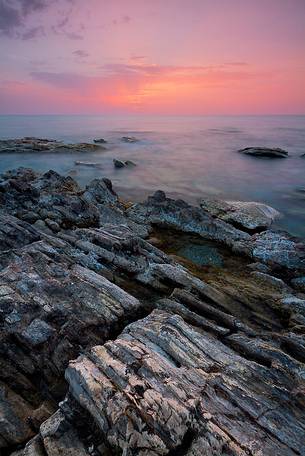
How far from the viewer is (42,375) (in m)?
12.4

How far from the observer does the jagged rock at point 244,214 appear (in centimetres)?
3400

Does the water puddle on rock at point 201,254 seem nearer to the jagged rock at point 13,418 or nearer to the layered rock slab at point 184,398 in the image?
the layered rock slab at point 184,398

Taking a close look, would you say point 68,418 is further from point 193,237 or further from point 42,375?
point 193,237

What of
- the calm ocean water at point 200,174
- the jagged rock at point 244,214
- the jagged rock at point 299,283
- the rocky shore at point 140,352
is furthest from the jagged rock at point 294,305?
the calm ocean water at point 200,174

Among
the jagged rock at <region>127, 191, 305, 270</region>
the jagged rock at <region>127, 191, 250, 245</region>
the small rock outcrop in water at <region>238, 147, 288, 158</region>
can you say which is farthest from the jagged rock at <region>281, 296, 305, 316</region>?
the small rock outcrop in water at <region>238, 147, 288, 158</region>

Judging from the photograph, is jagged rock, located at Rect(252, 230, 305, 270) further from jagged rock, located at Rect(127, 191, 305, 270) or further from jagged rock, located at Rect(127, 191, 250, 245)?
jagged rock, located at Rect(127, 191, 250, 245)

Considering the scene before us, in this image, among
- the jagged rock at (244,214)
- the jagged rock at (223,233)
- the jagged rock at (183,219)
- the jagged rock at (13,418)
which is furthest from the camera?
the jagged rock at (244,214)

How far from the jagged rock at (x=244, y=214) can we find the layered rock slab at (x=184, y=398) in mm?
23442

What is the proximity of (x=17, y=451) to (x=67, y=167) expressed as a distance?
66983mm

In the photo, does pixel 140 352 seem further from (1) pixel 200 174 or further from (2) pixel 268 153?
(2) pixel 268 153

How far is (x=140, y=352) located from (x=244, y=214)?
27551 mm

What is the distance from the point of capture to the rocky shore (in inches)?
364

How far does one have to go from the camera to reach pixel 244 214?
35.9 m

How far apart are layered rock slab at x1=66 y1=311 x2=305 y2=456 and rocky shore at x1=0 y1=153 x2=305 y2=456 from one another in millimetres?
35
